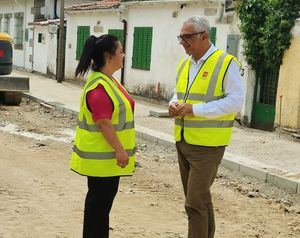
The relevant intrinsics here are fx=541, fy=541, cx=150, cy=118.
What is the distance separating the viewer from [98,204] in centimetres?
384

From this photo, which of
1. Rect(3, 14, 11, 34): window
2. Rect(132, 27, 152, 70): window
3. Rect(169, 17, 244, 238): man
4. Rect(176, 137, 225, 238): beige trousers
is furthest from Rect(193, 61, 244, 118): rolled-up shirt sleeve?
Rect(3, 14, 11, 34): window

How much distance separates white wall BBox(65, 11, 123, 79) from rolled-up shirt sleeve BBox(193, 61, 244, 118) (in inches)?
544

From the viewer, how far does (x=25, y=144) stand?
9.06 metres

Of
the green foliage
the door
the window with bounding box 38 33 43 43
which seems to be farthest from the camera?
the window with bounding box 38 33 43 43

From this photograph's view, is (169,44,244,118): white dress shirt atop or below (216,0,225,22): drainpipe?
below

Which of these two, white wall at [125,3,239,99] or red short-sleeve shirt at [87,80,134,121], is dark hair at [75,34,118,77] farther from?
white wall at [125,3,239,99]

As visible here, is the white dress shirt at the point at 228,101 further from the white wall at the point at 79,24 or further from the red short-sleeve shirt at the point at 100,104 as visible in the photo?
the white wall at the point at 79,24

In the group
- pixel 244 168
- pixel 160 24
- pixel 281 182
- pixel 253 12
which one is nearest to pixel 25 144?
pixel 244 168

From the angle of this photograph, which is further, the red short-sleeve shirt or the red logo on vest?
the red logo on vest

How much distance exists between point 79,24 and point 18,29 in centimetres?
988

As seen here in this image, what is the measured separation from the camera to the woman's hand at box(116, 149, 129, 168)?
3.67m

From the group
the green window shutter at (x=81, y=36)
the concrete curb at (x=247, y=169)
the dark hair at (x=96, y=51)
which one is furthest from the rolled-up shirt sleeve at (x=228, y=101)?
the green window shutter at (x=81, y=36)

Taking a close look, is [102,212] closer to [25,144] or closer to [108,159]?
[108,159]

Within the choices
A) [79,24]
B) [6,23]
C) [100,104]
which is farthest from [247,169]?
[6,23]
